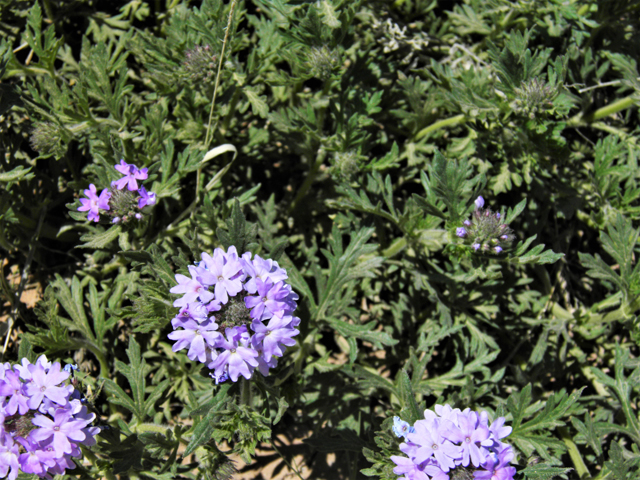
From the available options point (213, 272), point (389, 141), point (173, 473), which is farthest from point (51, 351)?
point (389, 141)

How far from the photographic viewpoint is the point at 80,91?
3717 millimetres

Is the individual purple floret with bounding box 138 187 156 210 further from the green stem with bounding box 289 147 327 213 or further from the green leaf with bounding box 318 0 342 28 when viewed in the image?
the green leaf with bounding box 318 0 342 28

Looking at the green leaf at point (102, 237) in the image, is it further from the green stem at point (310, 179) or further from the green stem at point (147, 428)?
the green stem at point (310, 179)

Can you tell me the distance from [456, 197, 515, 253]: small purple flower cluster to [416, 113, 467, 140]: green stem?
1137 mm

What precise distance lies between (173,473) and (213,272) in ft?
4.80

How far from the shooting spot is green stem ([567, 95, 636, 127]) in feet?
14.0

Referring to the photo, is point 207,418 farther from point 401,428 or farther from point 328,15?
point 328,15

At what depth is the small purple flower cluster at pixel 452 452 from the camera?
2715mm

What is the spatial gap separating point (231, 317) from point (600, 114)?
3593 mm

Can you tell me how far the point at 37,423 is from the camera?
2.64 metres

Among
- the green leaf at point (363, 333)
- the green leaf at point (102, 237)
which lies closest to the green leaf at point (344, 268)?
the green leaf at point (363, 333)

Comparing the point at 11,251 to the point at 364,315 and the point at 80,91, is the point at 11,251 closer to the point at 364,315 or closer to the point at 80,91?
the point at 80,91

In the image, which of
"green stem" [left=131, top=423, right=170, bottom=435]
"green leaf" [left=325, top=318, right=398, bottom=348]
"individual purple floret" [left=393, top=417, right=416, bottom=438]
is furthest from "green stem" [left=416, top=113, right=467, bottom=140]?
"green stem" [left=131, top=423, right=170, bottom=435]

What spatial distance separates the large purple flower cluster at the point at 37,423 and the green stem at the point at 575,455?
3.30 meters
